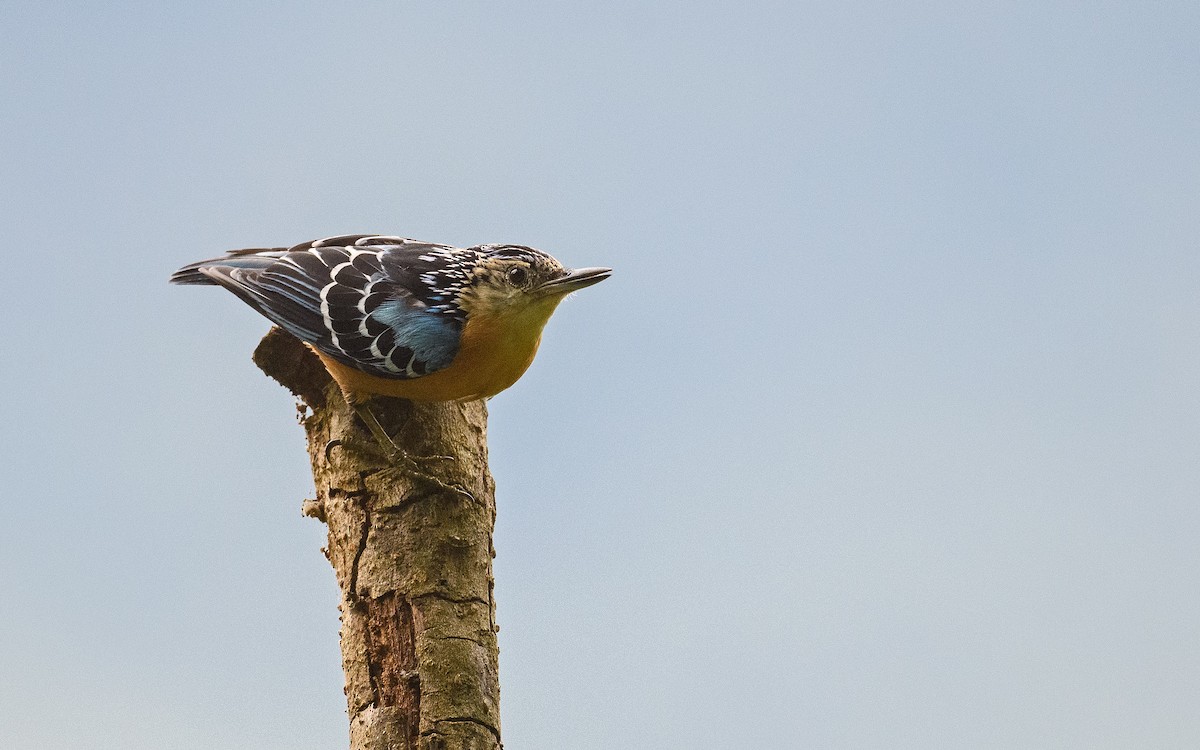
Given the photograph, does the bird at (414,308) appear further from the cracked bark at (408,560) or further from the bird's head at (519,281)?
the cracked bark at (408,560)

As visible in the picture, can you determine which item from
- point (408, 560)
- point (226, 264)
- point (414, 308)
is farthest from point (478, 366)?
point (226, 264)

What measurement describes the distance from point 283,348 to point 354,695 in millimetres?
1617

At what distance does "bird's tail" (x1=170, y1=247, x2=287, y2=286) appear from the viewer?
4.79 meters

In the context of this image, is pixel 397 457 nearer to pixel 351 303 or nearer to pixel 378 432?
pixel 378 432

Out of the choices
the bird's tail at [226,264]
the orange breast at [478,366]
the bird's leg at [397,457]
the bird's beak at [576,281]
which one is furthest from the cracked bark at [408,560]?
the bird's beak at [576,281]

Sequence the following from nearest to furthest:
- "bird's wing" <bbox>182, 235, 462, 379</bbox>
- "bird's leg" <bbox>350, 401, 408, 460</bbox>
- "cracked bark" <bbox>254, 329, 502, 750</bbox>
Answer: "cracked bark" <bbox>254, 329, 502, 750</bbox>, "bird's wing" <bbox>182, 235, 462, 379</bbox>, "bird's leg" <bbox>350, 401, 408, 460</bbox>

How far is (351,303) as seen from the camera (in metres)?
4.55

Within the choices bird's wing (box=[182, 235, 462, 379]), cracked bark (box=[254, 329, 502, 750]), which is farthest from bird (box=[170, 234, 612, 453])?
cracked bark (box=[254, 329, 502, 750])

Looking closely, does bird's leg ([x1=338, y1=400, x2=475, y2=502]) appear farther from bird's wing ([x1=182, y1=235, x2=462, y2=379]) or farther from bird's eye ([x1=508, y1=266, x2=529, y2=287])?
bird's eye ([x1=508, y1=266, x2=529, y2=287])

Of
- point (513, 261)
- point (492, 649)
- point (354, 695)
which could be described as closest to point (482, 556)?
point (492, 649)

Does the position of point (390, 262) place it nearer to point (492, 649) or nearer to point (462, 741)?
point (492, 649)

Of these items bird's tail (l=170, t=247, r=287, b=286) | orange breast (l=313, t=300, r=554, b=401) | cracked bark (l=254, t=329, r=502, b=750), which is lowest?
cracked bark (l=254, t=329, r=502, b=750)

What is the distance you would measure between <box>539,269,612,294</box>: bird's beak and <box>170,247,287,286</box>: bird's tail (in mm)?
1220

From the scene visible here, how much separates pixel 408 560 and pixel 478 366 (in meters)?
0.86
